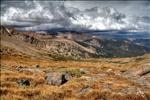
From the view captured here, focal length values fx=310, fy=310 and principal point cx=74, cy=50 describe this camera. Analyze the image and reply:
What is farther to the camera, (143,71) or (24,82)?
(143,71)

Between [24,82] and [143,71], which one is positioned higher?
[24,82]

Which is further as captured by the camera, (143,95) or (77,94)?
(77,94)

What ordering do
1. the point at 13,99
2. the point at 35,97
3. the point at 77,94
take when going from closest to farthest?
the point at 13,99 < the point at 35,97 < the point at 77,94

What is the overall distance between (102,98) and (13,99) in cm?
618

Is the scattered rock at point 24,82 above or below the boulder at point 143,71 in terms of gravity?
above

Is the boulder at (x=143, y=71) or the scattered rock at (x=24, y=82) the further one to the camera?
the boulder at (x=143, y=71)

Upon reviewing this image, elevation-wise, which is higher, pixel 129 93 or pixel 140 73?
pixel 129 93

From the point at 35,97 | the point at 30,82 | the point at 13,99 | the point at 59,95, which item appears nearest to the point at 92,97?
the point at 59,95

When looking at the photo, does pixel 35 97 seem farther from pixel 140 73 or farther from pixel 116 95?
pixel 140 73

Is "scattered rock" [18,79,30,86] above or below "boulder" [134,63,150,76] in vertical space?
above

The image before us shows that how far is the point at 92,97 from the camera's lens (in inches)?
862

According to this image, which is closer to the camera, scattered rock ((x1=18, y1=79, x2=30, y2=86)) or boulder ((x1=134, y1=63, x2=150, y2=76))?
scattered rock ((x1=18, y1=79, x2=30, y2=86))

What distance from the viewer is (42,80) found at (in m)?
33.5

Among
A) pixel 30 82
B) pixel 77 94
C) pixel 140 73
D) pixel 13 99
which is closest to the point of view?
pixel 13 99
